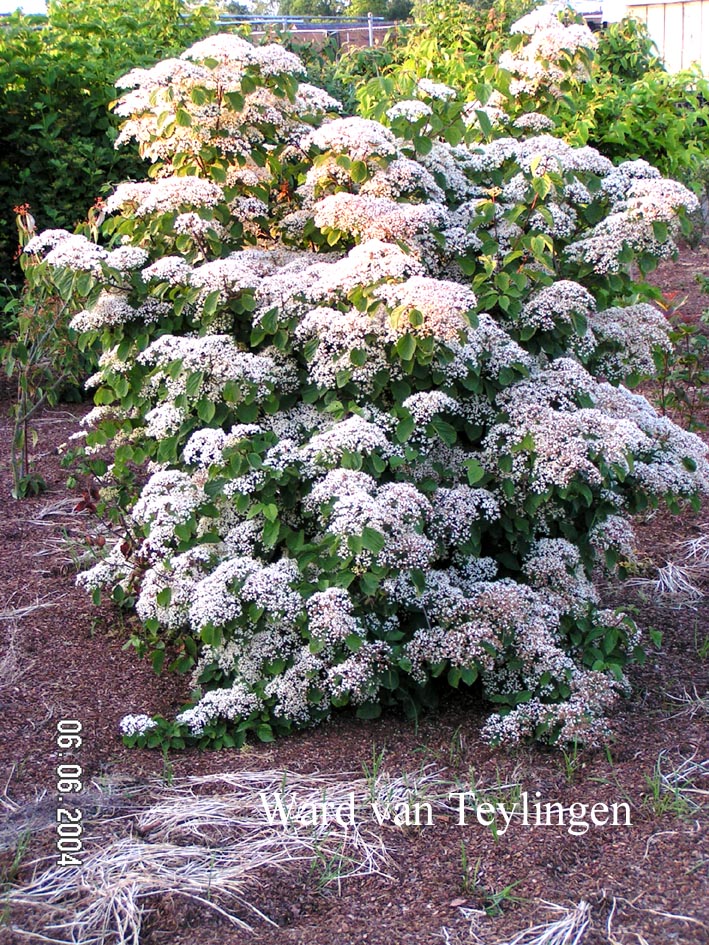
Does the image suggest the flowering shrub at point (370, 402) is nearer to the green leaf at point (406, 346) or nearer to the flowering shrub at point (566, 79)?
the green leaf at point (406, 346)

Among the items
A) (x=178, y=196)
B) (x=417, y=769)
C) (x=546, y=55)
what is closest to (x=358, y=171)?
(x=178, y=196)

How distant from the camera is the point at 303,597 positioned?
272cm

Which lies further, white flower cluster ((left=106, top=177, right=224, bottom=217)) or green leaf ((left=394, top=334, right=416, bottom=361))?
white flower cluster ((left=106, top=177, right=224, bottom=217))

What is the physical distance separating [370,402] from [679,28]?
8094mm

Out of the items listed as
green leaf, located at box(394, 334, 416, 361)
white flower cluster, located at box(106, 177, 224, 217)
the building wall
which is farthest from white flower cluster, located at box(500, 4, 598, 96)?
the building wall

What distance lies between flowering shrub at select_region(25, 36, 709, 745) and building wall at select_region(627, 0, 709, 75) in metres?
6.93

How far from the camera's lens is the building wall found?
928cm

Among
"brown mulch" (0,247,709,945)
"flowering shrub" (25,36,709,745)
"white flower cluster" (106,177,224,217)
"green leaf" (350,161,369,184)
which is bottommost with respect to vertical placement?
"brown mulch" (0,247,709,945)

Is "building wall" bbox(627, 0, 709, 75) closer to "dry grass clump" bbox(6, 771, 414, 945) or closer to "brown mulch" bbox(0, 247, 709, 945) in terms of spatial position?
"brown mulch" bbox(0, 247, 709, 945)

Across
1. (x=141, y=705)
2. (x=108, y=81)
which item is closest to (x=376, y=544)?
(x=141, y=705)

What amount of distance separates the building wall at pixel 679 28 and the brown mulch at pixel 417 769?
7009 millimetres

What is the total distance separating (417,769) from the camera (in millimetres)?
2646

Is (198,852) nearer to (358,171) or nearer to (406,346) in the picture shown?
(406,346)

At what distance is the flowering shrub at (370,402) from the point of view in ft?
8.87
